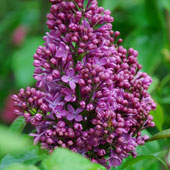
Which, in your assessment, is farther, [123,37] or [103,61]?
[123,37]

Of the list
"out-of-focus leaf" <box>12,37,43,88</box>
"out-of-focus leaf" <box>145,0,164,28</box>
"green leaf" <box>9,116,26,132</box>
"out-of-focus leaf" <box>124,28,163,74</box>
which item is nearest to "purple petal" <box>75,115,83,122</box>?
"green leaf" <box>9,116,26,132</box>

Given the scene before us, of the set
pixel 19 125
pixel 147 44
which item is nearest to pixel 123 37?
pixel 147 44

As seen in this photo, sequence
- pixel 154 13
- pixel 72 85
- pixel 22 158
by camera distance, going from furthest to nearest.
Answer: pixel 154 13 < pixel 22 158 < pixel 72 85

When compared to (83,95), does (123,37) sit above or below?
above

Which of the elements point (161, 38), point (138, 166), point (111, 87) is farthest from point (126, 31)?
point (111, 87)

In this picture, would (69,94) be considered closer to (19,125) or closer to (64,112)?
(64,112)

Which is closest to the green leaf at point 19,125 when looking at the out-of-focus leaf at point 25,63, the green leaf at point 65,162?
the green leaf at point 65,162
